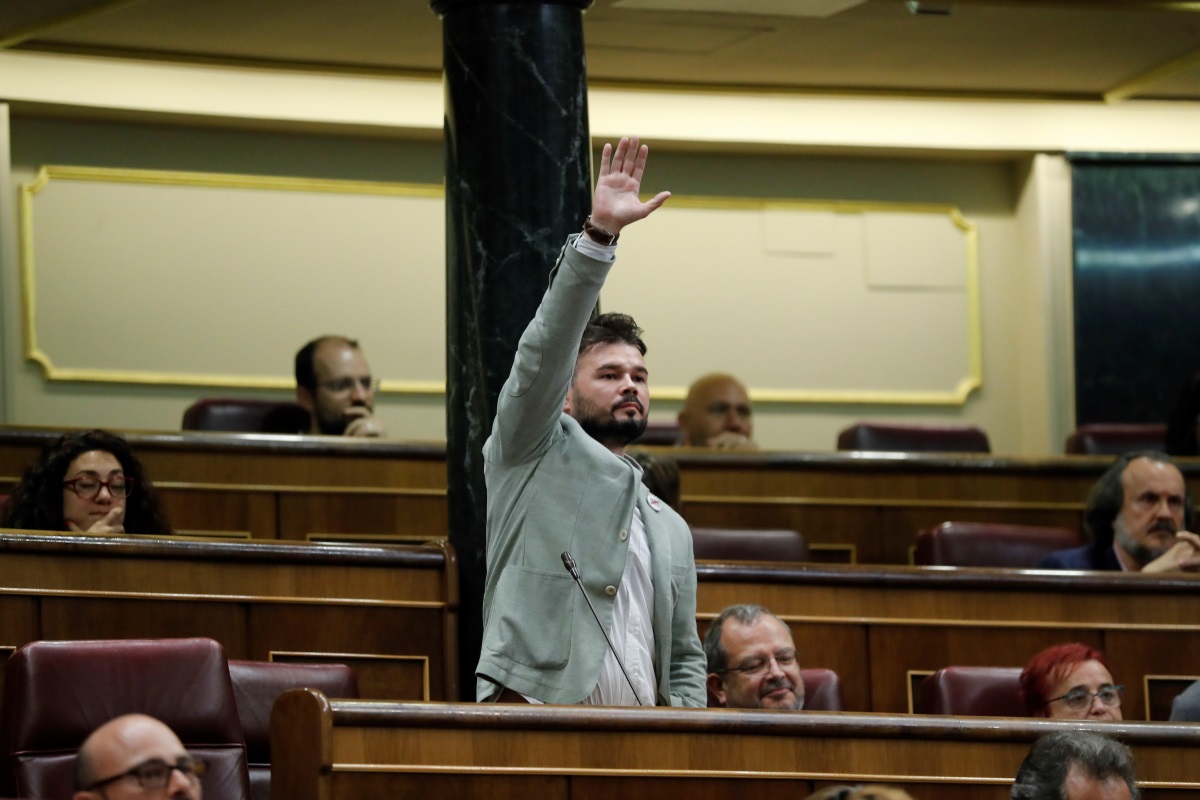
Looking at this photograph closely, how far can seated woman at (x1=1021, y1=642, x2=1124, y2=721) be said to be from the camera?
3336 millimetres

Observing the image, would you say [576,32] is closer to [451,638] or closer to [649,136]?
[451,638]

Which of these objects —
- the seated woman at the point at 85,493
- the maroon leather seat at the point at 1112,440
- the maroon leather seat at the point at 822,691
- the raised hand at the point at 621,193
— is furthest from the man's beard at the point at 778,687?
the maroon leather seat at the point at 1112,440

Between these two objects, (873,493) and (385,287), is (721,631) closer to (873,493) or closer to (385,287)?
(873,493)

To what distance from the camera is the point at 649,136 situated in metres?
6.91

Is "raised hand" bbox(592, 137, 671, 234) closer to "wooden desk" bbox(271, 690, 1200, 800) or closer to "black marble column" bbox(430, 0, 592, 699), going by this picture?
"wooden desk" bbox(271, 690, 1200, 800)

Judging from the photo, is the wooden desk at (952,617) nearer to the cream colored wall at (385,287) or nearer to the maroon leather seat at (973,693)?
the maroon leather seat at (973,693)

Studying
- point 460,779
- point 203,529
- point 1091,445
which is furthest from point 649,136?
point 460,779

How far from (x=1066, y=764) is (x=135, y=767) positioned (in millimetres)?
1314

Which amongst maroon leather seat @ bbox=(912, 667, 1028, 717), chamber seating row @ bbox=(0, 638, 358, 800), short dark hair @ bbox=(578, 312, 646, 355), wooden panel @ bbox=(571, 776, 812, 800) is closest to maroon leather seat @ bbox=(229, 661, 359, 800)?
chamber seating row @ bbox=(0, 638, 358, 800)

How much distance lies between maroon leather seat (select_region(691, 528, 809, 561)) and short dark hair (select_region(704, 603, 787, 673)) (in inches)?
35.8

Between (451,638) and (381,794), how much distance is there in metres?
0.99

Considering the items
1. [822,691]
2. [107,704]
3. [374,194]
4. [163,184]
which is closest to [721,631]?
[822,691]

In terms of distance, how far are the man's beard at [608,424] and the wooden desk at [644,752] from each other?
0.41 m

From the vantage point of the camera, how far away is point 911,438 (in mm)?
5586
